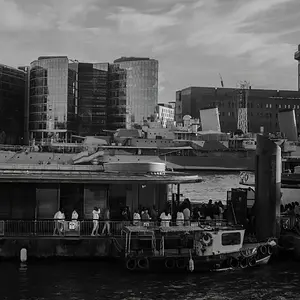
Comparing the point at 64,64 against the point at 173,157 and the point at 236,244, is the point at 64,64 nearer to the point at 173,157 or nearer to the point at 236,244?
the point at 173,157

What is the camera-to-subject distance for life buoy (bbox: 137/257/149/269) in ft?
88.6

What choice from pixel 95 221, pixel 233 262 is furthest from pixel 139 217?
pixel 233 262

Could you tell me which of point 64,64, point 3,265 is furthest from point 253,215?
point 64,64

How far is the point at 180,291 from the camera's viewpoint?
24891 millimetres

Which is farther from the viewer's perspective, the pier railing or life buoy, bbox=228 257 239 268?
the pier railing

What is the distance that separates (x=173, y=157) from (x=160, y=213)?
317 ft

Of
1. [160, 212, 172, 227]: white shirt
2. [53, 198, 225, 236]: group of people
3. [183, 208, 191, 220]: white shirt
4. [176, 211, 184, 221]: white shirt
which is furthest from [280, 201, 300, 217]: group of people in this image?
[160, 212, 172, 227]: white shirt

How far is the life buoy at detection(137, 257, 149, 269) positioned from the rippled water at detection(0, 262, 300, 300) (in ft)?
1.42

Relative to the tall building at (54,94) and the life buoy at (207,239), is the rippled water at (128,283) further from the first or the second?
the tall building at (54,94)

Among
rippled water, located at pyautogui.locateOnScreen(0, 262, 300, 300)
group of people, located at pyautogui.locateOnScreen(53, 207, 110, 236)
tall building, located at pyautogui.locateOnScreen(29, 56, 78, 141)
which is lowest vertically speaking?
rippled water, located at pyautogui.locateOnScreen(0, 262, 300, 300)

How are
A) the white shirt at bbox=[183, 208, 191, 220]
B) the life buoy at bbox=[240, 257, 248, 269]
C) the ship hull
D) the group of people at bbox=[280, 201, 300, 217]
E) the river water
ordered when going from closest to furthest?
the river water, the life buoy at bbox=[240, 257, 248, 269], the white shirt at bbox=[183, 208, 191, 220], the group of people at bbox=[280, 201, 300, 217], the ship hull

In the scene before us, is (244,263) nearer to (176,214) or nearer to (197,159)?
(176,214)

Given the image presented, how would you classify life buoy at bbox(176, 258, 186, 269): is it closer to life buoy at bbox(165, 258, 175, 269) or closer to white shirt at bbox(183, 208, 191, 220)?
life buoy at bbox(165, 258, 175, 269)

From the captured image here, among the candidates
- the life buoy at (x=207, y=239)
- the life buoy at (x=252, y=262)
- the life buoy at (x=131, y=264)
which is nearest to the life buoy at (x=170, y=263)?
the life buoy at (x=131, y=264)
